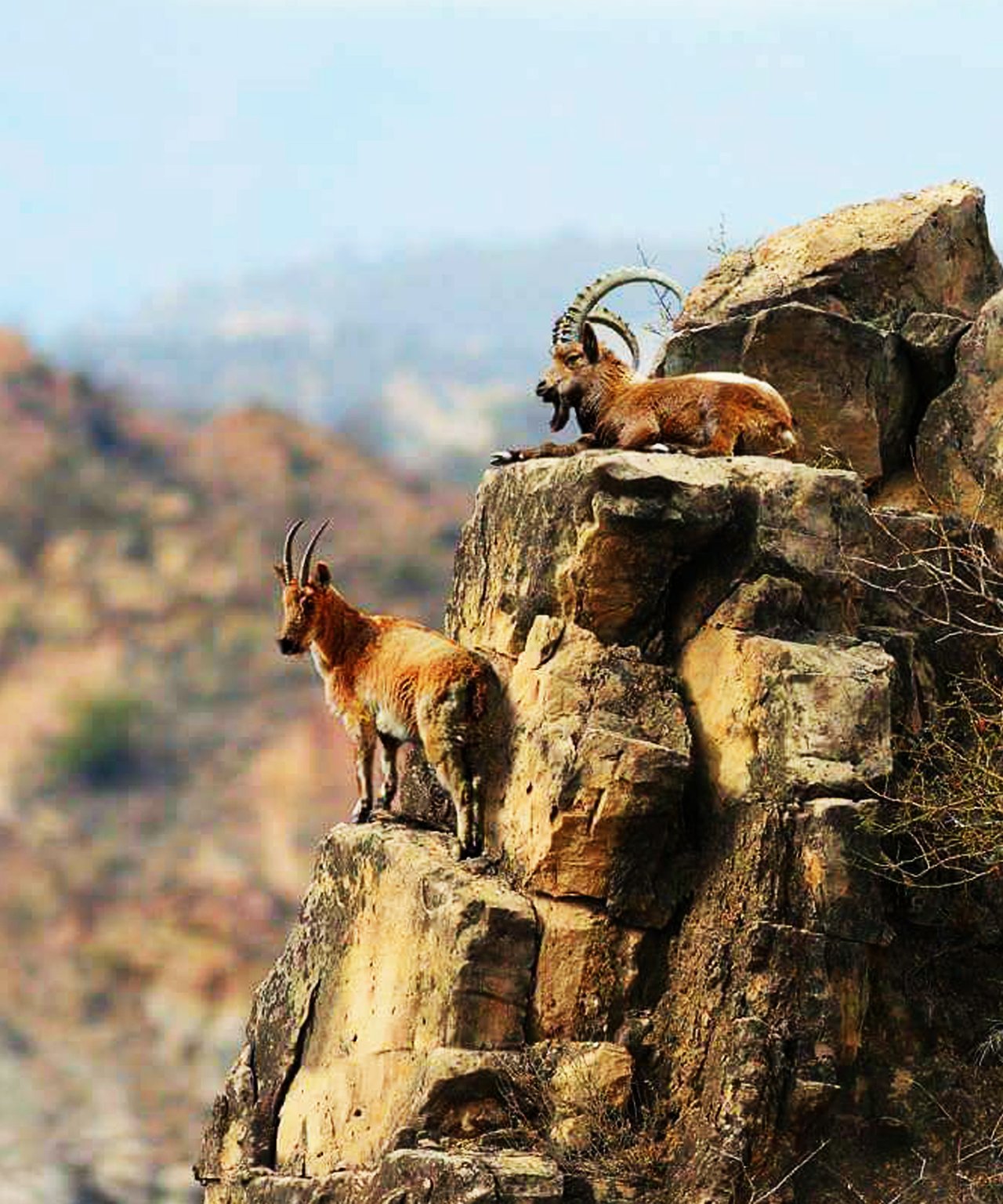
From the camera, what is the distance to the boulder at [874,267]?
22.5 metres

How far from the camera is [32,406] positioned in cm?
10975

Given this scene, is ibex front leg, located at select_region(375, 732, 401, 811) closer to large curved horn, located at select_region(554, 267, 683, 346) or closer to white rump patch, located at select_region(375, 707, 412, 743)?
white rump patch, located at select_region(375, 707, 412, 743)

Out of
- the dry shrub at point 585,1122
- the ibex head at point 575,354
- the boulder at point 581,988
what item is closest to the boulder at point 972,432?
the ibex head at point 575,354

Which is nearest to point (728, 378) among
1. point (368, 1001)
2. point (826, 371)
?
point (826, 371)

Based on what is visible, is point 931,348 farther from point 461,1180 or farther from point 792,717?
point 461,1180

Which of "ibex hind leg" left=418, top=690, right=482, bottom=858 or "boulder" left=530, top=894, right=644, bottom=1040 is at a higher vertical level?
"ibex hind leg" left=418, top=690, right=482, bottom=858

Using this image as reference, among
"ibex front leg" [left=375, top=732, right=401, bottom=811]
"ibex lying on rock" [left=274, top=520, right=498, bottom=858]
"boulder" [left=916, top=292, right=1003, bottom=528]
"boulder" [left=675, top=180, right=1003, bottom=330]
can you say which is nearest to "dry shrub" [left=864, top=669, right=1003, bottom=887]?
"boulder" [left=916, top=292, right=1003, bottom=528]

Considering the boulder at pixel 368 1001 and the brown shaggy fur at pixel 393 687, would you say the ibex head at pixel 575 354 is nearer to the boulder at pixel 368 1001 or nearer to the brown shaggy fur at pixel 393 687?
the brown shaggy fur at pixel 393 687

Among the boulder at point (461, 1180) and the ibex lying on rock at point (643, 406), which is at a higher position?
the ibex lying on rock at point (643, 406)

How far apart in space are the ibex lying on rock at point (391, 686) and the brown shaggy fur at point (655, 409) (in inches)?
60.5

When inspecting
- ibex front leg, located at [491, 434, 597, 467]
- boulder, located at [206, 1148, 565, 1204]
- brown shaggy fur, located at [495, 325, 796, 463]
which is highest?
brown shaggy fur, located at [495, 325, 796, 463]

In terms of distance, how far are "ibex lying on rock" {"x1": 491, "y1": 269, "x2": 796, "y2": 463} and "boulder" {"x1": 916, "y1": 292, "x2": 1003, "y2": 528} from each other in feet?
6.85

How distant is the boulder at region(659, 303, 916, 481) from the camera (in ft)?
71.7

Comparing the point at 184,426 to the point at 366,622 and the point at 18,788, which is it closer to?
the point at 18,788
